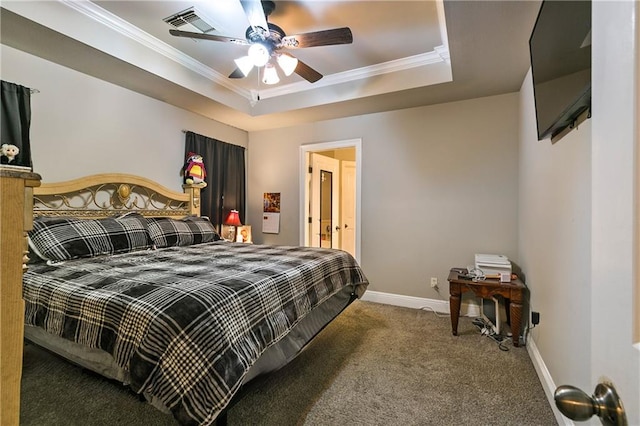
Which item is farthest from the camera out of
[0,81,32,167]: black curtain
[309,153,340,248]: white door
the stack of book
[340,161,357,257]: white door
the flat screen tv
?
[340,161,357,257]: white door

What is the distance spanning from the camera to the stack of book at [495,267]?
2.58m

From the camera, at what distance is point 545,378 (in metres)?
1.84

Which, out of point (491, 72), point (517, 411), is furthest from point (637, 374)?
point (491, 72)

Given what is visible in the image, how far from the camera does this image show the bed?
3.96ft

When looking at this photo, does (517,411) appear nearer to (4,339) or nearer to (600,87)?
(600,87)

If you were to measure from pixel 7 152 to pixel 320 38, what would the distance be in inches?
99.6

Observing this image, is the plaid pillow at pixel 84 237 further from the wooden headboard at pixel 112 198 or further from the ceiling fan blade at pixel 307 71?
the ceiling fan blade at pixel 307 71

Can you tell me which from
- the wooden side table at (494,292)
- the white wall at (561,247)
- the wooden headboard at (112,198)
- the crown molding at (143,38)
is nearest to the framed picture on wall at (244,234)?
the wooden headboard at (112,198)

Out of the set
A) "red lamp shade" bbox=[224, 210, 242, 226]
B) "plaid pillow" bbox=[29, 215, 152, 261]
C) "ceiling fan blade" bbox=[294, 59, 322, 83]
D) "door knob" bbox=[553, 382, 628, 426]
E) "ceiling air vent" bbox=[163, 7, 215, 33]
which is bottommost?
"door knob" bbox=[553, 382, 628, 426]

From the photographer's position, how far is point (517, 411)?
1666 mm

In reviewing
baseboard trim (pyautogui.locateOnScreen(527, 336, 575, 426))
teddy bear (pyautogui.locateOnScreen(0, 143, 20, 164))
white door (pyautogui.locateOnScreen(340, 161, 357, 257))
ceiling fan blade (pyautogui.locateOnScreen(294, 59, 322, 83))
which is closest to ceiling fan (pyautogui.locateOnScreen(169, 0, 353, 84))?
ceiling fan blade (pyautogui.locateOnScreen(294, 59, 322, 83))

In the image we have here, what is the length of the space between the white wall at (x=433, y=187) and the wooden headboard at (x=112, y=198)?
2.09 meters

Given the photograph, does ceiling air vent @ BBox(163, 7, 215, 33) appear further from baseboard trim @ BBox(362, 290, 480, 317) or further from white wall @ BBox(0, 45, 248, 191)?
baseboard trim @ BBox(362, 290, 480, 317)

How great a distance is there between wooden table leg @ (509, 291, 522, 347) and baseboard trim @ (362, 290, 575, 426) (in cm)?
10
